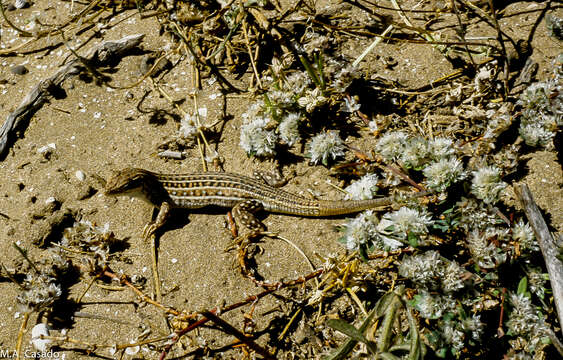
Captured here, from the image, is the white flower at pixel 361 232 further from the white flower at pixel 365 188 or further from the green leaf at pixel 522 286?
the green leaf at pixel 522 286

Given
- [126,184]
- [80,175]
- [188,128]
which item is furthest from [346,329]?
[80,175]

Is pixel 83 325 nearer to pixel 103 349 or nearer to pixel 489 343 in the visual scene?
pixel 103 349

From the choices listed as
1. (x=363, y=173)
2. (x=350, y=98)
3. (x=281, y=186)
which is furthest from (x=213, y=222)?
(x=350, y=98)

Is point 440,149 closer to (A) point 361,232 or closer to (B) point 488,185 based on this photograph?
(B) point 488,185

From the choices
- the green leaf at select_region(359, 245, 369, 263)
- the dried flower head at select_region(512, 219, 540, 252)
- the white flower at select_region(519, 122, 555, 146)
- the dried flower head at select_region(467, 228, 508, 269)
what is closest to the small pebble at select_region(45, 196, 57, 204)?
the green leaf at select_region(359, 245, 369, 263)

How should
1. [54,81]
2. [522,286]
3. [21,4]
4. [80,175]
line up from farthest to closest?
[21,4]
[54,81]
[80,175]
[522,286]

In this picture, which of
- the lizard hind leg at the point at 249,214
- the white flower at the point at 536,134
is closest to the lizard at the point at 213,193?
the lizard hind leg at the point at 249,214

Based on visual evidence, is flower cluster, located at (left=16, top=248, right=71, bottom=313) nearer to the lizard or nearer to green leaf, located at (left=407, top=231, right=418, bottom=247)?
the lizard
